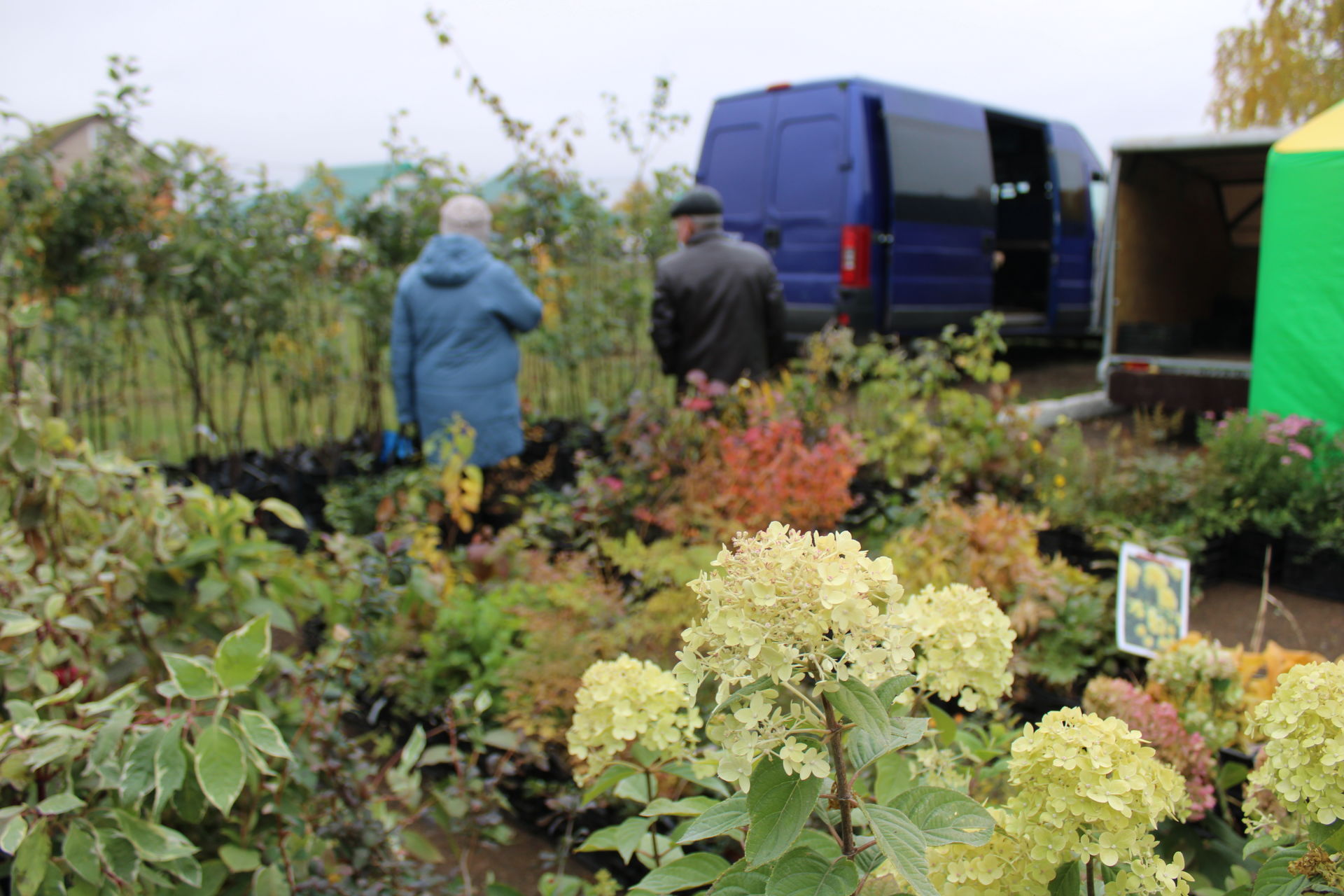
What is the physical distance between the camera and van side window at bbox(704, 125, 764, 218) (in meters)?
7.94

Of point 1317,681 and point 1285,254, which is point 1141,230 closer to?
point 1285,254

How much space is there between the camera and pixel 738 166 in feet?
26.4

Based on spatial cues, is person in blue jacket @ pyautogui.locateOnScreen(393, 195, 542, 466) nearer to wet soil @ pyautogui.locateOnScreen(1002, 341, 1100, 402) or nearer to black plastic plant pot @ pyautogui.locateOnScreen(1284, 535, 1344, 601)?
black plastic plant pot @ pyautogui.locateOnScreen(1284, 535, 1344, 601)

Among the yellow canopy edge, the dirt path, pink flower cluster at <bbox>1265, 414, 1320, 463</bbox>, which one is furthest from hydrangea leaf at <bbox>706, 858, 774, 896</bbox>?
the yellow canopy edge

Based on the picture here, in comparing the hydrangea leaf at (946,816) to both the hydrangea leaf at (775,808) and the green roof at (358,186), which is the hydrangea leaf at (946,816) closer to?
the hydrangea leaf at (775,808)

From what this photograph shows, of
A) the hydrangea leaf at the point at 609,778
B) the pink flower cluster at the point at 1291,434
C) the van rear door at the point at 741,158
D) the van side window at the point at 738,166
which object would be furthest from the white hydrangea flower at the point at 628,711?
the van side window at the point at 738,166

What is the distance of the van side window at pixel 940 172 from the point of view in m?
7.72

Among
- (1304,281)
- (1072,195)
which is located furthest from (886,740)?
(1072,195)

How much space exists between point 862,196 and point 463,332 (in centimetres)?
410

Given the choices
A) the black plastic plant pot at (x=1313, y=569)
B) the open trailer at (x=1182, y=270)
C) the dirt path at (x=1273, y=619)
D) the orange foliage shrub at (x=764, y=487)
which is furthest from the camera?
the open trailer at (x=1182, y=270)

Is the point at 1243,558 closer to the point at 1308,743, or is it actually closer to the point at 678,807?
the point at 1308,743

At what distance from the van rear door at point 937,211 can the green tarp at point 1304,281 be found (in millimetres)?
3159

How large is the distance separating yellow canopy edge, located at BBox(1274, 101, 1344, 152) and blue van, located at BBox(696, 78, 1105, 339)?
10.2 feet

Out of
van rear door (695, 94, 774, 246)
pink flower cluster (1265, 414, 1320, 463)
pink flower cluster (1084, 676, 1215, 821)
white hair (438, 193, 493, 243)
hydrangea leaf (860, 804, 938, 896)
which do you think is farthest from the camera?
van rear door (695, 94, 774, 246)
